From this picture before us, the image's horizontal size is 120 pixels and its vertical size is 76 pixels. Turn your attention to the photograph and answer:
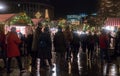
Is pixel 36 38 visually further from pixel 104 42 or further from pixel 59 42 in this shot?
pixel 104 42

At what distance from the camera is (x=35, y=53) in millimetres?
18281

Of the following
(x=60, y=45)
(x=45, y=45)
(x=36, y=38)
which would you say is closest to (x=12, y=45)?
(x=45, y=45)

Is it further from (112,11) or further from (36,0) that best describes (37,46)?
(36,0)

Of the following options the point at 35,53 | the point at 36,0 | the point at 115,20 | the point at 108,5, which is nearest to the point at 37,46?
the point at 35,53

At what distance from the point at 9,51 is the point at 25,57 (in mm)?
8463

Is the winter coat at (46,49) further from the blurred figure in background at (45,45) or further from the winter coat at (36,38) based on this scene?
the winter coat at (36,38)

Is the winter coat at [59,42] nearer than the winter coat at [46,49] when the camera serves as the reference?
No

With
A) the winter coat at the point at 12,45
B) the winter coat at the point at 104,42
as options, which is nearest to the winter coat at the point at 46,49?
the winter coat at the point at 12,45

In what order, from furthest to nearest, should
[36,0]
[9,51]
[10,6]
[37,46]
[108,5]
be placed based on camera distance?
[36,0], [10,6], [108,5], [37,46], [9,51]

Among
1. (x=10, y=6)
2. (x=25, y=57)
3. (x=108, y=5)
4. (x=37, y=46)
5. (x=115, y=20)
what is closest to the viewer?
(x=37, y=46)

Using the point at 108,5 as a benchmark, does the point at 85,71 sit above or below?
below

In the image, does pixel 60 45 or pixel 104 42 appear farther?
pixel 104 42

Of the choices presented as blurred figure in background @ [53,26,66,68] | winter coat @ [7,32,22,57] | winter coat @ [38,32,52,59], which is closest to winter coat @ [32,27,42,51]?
winter coat @ [38,32,52,59]

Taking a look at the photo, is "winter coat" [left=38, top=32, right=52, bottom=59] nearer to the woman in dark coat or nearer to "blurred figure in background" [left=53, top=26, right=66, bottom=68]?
the woman in dark coat
